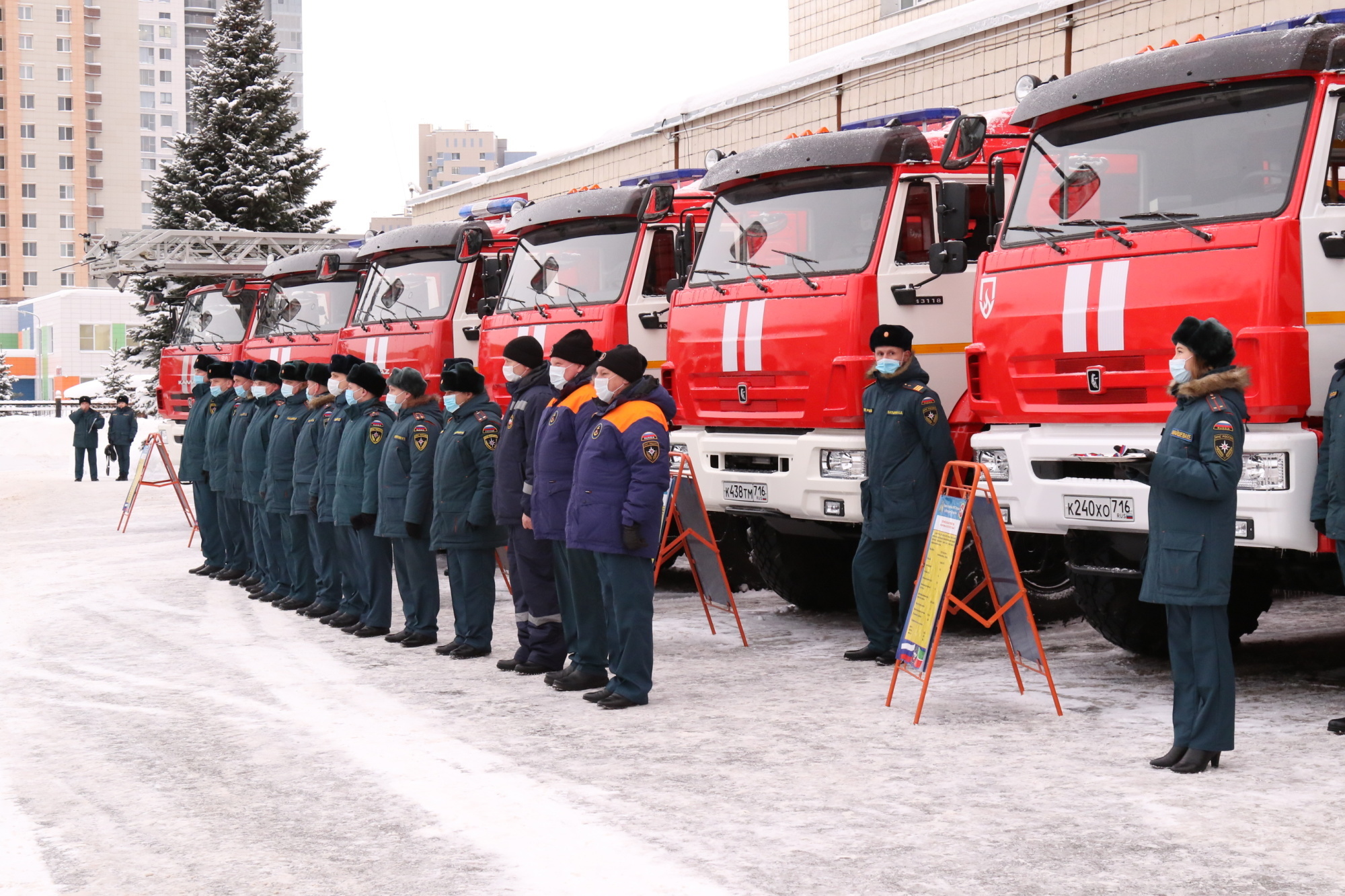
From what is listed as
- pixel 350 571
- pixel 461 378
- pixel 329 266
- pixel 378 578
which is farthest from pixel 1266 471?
pixel 329 266

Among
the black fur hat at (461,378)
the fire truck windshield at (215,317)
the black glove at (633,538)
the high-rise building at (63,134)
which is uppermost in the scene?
Result: the high-rise building at (63,134)

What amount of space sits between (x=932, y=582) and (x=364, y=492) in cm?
439

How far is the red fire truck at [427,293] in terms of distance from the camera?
14523 mm

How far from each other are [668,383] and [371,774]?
4957mm

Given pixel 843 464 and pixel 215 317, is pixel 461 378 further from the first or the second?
pixel 215 317

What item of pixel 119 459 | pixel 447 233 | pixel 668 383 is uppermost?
pixel 447 233

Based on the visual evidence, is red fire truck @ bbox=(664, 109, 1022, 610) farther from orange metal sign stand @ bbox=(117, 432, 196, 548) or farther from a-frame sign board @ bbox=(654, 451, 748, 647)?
orange metal sign stand @ bbox=(117, 432, 196, 548)

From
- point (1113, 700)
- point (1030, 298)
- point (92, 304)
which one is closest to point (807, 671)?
point (1113, 700)

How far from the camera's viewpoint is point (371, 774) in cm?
650

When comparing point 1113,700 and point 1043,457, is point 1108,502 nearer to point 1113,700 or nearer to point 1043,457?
point 1043,457

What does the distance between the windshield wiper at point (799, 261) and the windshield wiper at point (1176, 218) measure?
2392 millimetres

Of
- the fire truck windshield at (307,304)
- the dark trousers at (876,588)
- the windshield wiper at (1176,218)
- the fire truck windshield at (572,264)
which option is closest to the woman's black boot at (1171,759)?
the windshield wiper at (1176,218)

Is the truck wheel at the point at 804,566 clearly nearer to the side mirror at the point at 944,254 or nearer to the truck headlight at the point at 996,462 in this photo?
the side mirror at the point at 944,254

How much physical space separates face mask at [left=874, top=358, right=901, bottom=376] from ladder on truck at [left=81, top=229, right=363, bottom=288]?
18038 mm
